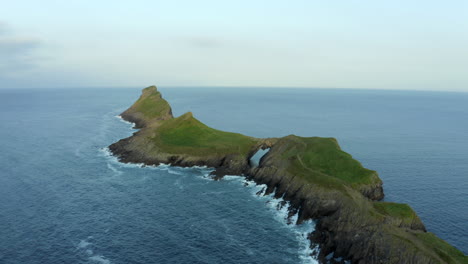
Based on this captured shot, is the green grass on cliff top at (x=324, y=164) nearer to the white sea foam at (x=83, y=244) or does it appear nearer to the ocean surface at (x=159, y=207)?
the ocean surface at (x=159, y=207)

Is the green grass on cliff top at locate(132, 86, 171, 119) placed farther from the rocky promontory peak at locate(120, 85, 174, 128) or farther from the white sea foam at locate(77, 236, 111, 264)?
the white sea foam at locate(77, 236, 111, 264)

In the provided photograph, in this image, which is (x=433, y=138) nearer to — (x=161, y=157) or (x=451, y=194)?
(x=451, y=194)

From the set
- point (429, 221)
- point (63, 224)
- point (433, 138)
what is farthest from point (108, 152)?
point (433, 138)

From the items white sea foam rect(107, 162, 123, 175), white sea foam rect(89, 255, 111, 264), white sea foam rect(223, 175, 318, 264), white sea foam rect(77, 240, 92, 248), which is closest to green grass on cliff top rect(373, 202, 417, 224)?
white sea foam rect(223, 175, 318, 264)

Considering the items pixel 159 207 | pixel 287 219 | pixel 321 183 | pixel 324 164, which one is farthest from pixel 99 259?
pixel 324 164

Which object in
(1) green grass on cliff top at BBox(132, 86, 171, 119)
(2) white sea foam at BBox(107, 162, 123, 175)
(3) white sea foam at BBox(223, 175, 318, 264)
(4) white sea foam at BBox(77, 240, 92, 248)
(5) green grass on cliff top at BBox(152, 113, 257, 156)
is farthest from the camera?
(1) green grass on cliff top at BBox(132, 86, 171, 119)

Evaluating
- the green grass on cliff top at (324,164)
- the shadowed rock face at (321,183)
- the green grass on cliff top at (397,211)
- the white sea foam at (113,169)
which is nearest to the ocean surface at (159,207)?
the white sea foam at (113,169)

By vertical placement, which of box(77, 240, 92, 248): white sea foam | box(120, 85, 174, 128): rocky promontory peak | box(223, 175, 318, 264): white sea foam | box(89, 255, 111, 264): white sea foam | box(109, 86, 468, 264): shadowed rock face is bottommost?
box(89, 255, 111, 264): white sea foam
